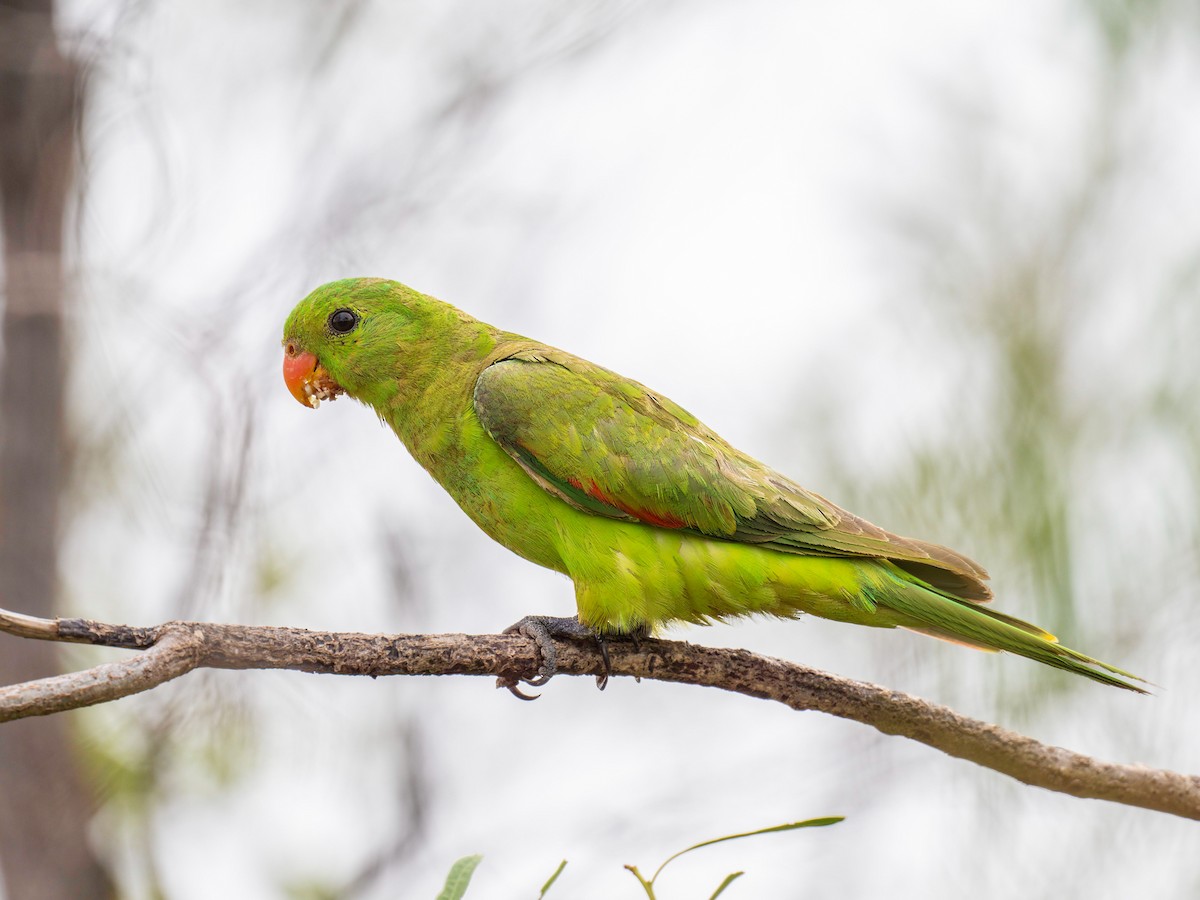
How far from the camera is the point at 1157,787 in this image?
2600mm

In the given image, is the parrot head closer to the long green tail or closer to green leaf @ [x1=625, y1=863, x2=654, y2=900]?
the long green tail

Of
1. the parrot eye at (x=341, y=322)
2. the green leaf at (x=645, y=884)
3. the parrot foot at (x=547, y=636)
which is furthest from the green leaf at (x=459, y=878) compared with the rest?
the parrot eye at (x=341, y=322)

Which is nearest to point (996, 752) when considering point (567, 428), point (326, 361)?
point (567, 428)

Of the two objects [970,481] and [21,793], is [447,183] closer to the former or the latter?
[970,481]

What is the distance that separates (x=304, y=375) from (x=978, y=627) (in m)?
2.26

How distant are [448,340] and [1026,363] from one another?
179 centimetres

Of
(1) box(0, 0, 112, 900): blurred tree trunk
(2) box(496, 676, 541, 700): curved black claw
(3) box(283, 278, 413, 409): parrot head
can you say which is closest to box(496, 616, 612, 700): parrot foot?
(2) box(496, 676, 541, 700): curved black claw

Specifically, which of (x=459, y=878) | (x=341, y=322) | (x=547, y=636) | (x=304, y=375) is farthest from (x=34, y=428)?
(x=459, y=878)

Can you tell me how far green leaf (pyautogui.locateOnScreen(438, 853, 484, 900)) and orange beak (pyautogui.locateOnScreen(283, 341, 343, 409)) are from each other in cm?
232

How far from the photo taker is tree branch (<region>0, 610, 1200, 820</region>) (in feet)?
5.82

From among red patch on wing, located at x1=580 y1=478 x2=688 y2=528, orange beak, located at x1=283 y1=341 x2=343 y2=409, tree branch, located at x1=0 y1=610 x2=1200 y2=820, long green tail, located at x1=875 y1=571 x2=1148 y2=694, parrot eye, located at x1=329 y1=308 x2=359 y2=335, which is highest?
parrot eye, located at x1=329 y1=308 x2=359 y2=335

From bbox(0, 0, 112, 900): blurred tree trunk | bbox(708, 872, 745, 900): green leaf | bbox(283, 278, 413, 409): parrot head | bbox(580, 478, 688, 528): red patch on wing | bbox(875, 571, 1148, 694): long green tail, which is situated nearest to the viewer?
bbox(708, 872, 745, 900): green leaf

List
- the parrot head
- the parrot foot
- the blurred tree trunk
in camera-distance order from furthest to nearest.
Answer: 1. the blurred tree trunk
2. the parrot head
3. the parrot foot

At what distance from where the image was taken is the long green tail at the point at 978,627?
263cm
